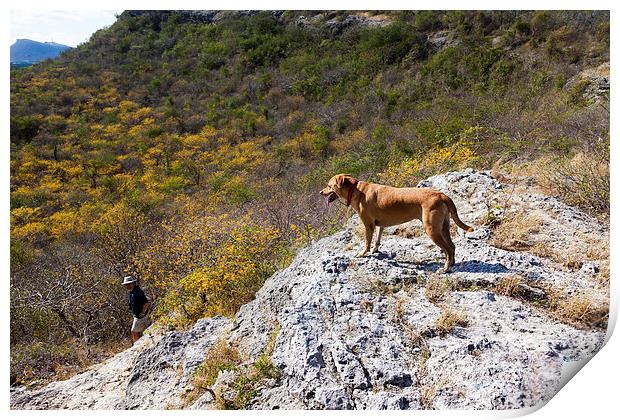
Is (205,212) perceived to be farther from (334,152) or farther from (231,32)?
(231,32)

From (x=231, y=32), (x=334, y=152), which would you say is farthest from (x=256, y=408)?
(x=231, y=32)

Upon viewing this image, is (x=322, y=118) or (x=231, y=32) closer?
(x=322, y=118)

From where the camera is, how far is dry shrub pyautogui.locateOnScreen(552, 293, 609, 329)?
3436 mm

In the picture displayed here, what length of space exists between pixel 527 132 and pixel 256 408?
8587 mm

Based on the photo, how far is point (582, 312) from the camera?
11.3ft

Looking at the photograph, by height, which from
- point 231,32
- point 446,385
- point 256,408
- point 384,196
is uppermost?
point 231,32

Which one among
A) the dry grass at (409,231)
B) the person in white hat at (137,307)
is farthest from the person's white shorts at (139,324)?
the dry grass at (409,231)

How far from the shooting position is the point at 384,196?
4273 millimetres

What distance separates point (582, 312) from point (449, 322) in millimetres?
1138

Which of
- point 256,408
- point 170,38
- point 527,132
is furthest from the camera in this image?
point 170,38

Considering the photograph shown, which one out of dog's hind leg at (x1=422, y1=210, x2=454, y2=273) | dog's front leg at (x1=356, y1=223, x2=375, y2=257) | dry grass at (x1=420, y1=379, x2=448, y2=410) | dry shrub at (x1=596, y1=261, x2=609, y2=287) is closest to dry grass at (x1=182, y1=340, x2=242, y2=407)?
dry grass at (x1=420, y1=379, x2=448, y2=410)

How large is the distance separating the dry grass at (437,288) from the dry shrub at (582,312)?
87 cm
